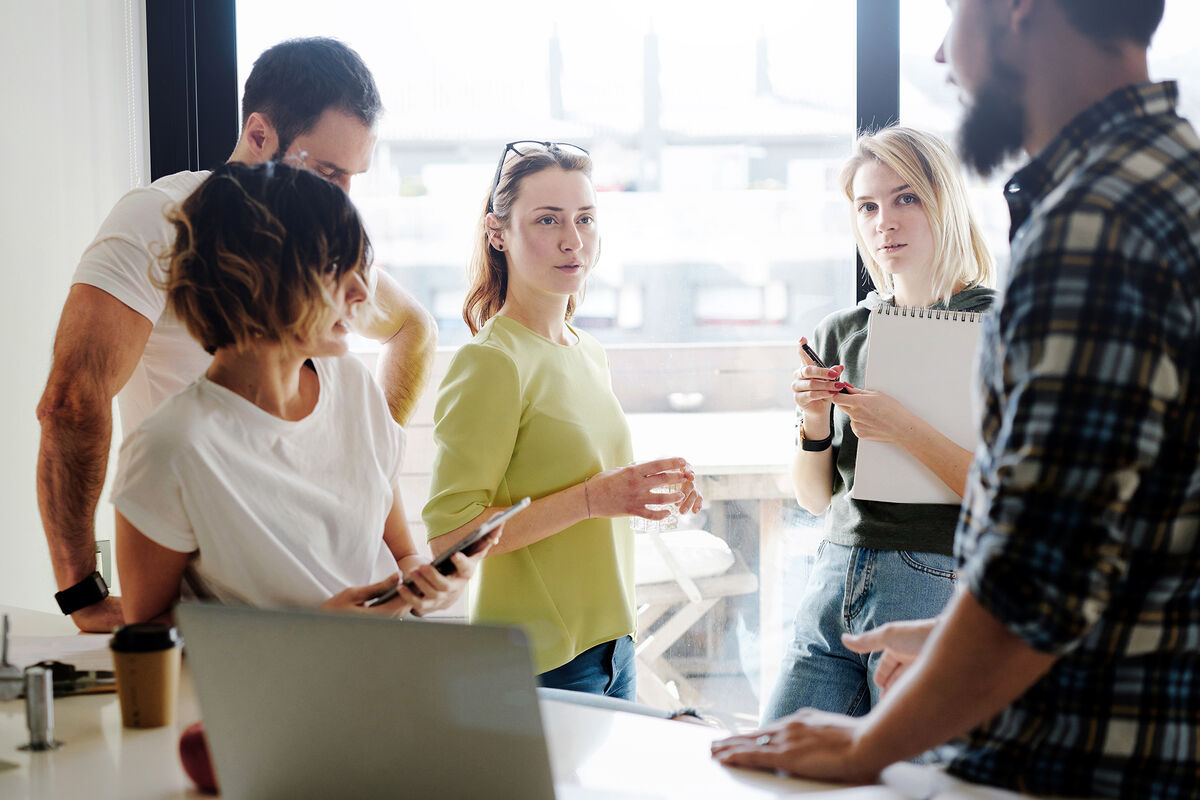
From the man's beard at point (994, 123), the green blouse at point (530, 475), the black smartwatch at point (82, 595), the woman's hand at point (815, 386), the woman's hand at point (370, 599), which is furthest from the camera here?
the woman's hand at point (815, 386)

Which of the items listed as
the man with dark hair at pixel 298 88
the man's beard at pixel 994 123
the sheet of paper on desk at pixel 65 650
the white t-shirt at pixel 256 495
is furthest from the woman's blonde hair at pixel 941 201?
the sheet of paper on desk at pixel 65 650

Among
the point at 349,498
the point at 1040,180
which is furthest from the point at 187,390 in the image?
the point at 1040,180

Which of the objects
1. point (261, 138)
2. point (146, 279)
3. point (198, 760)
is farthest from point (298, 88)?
point (198, 760)

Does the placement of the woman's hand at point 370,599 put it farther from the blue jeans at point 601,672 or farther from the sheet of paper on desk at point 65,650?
the blue jeans at point 601,672

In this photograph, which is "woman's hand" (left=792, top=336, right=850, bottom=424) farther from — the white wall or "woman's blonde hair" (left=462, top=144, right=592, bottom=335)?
the white wall

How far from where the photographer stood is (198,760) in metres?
0.94

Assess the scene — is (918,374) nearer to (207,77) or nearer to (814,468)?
(814,468)

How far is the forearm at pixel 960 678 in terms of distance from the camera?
0.75 meters

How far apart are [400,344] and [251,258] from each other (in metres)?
0.87

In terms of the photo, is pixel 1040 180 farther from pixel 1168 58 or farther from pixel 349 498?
pixel 1168 58

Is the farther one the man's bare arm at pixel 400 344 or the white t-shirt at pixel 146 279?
the man's bare arm at pixel 400 344

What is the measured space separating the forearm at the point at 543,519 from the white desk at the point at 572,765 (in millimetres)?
465

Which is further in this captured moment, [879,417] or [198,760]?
[879,417]

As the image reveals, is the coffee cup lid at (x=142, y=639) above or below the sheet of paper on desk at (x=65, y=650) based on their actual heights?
above
